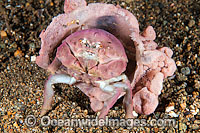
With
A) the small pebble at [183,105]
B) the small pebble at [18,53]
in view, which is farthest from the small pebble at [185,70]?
the small pebble at [18,53]

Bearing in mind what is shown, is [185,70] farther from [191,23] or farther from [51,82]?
[51,82]

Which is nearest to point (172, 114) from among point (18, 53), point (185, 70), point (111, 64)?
point (185, 70)

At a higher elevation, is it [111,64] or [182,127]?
[111,64]

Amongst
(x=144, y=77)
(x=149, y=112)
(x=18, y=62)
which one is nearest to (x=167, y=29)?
(x=144, y=77)

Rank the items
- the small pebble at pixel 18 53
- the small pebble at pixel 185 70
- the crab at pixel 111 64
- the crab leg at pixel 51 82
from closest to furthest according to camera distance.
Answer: the crab at pixel 111 64 → the crab leg at pixel 51 82 → the small pebble at pixel 185 70 → the small pebble at pixel 18 53

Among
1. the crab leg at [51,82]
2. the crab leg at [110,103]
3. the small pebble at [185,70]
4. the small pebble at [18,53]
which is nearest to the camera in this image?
the crab leg at [110,103]

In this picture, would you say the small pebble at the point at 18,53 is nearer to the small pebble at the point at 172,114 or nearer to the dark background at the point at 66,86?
the dark background at the point at 66,86

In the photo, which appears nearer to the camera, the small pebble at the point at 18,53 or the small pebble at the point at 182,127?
the small pebble at the point at 182,127

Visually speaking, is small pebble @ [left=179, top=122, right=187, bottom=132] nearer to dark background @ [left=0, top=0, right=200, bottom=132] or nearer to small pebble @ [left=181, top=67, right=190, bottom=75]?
dark background @ [left=0, top=0, right=200, bottom=132]
